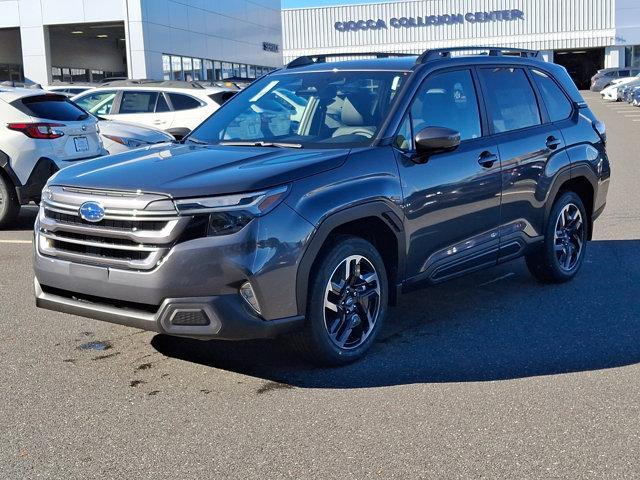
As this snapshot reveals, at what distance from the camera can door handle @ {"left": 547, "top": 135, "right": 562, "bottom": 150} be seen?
6.56m

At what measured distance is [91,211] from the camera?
4.52 metres

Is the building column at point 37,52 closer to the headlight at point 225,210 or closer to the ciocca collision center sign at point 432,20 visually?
the headlight at point 225,210

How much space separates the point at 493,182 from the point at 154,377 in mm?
2695

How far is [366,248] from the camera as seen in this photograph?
4.94 m

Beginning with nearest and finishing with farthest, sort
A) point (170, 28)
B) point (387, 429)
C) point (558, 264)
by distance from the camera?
1. point (387, 429)
2. point (558, 264)
3. point (170, 28)

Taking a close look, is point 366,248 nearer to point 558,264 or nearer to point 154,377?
point 154,377

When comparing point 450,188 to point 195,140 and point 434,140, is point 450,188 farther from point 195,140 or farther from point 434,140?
point 195,140

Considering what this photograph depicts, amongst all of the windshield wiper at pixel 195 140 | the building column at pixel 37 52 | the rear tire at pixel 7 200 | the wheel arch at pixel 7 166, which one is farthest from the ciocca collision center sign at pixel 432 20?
the windshield wiper at pixel 195 140

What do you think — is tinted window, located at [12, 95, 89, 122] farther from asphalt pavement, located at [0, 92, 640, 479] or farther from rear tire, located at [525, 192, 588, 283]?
rear tire, located at [525, 192, 588, 283]

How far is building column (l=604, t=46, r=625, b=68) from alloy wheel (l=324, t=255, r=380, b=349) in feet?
233

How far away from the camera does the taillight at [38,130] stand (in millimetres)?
9719

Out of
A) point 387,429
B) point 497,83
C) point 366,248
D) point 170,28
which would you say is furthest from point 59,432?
point 170,28

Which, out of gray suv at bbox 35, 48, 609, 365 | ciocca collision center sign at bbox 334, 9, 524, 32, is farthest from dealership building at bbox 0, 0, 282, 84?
gray suv at bbox 35, 48, 609, 365

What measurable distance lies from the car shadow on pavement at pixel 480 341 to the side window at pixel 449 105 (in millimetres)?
1346
